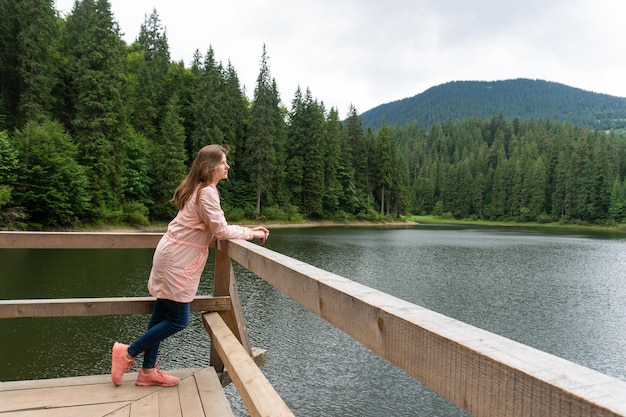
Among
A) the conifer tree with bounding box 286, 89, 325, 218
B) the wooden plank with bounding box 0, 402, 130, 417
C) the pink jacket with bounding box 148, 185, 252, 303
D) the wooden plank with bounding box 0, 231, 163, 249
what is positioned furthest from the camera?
the conifer tree with bounding box 286, 89, 325, 218

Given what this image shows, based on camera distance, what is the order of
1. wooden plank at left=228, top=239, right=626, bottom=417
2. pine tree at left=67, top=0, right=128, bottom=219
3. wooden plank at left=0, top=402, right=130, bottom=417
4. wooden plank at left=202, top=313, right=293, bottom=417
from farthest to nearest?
pine tree at left=67, top=0, right=128, bottom=219, wooden plank at left=0, top=402, right=130, bottom=417, wooden plank at left=202, top=313, right=293, bottom=417, wooden plank at left=228, top=239, right=626, bottom=417

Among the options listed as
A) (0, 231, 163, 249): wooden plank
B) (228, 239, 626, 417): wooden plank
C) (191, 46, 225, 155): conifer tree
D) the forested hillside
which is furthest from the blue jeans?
(191, 46, 225, 155): conifer tree

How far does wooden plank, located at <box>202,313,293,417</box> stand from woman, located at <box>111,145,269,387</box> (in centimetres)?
34

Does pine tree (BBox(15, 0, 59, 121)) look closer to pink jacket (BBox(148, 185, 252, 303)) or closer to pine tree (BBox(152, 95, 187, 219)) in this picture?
pine tree (BBox(152, 95, 187, 219))

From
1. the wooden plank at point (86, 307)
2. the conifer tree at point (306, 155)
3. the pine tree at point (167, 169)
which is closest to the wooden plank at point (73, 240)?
the wooden plank at point (86, 307)

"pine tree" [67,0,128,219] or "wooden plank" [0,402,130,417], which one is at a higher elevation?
"pine tree" [67,0,128,219]

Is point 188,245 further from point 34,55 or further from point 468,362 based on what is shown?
point 34,55

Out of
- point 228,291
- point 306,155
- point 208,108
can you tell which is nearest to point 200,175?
point 228,291

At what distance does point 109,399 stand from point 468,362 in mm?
2326

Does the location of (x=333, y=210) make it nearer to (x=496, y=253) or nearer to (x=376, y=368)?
(x=496, y=253)

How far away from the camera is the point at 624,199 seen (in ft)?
212

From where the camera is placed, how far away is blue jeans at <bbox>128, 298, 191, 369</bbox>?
265 cm

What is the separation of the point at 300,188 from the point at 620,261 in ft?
111

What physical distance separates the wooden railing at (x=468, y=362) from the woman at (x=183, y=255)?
123 cm
